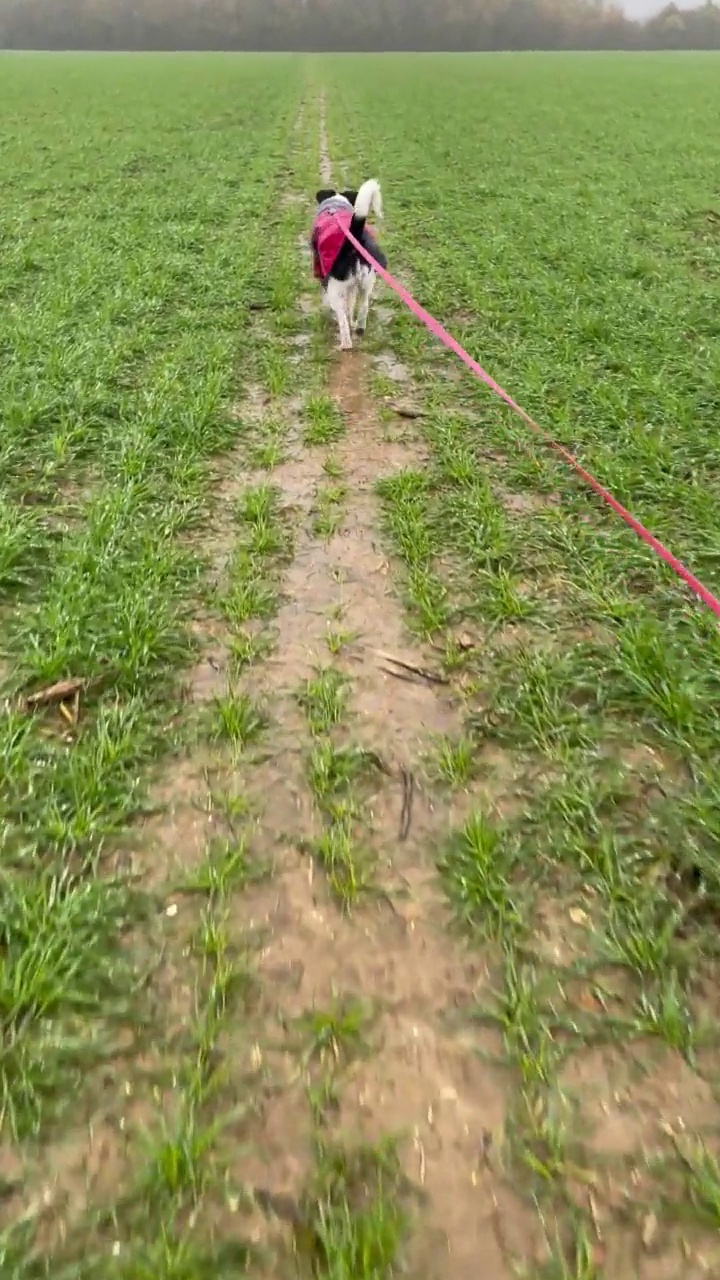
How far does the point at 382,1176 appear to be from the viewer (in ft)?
5.28

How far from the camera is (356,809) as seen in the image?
2.47m

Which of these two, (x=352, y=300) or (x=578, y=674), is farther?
(x=352, y=300)

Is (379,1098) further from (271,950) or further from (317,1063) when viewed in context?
(271,950)

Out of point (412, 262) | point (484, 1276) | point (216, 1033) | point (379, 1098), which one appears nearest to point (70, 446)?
point (216, 1033)

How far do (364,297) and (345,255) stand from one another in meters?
0.52

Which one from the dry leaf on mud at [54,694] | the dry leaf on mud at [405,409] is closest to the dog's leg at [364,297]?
the dry leaf on mud at [405,409]

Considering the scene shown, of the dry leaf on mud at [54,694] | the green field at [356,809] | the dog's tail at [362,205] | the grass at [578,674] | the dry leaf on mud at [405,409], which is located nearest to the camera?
the green field at [356,809]

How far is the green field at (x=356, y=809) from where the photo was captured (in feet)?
5.24

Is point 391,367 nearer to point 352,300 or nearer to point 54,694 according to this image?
point 352,300

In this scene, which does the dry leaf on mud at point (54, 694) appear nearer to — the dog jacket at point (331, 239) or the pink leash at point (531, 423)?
the pink leash at point (531, 423)

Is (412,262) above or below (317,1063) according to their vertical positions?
above

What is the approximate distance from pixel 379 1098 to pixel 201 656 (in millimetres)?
1797

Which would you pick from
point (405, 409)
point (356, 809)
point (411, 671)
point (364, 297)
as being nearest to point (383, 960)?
point (356, 809)

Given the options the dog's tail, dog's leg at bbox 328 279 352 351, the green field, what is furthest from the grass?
the dog's tail
